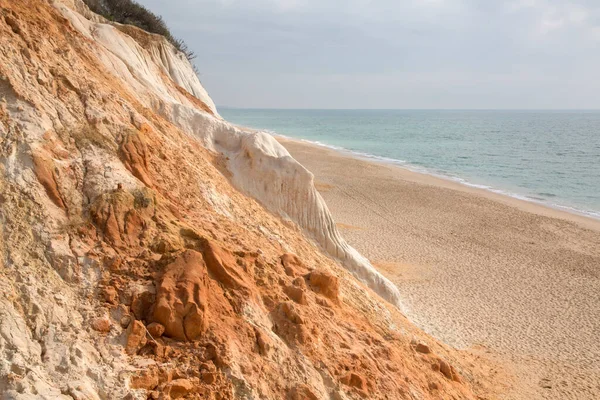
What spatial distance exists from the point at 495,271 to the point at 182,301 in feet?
49.7

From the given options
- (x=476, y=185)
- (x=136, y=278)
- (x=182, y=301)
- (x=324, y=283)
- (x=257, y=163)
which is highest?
(x=257, y=163)

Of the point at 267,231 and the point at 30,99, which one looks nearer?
the point at 30,99

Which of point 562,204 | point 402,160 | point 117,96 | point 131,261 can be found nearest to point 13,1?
point 117,96

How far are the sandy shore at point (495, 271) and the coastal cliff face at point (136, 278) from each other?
167 inches

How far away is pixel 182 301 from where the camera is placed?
5.45 meters

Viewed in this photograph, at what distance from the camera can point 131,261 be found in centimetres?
574

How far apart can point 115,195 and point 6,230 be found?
1.23m

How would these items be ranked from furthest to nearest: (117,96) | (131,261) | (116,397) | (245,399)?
1. (117,96)
2. (131,261)
3. (245,399)
4. (116,397)

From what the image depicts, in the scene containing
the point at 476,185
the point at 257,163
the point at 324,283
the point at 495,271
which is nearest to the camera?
the point at 324,283

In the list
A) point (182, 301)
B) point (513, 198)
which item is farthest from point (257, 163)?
point (513, 198)

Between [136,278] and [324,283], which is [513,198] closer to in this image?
[324,283]

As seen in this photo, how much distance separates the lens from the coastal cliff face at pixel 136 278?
16.0 feet

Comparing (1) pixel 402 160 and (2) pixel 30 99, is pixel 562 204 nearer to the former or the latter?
(1) pixel 402 160

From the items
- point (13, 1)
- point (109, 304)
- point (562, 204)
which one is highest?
point (13, 1)
